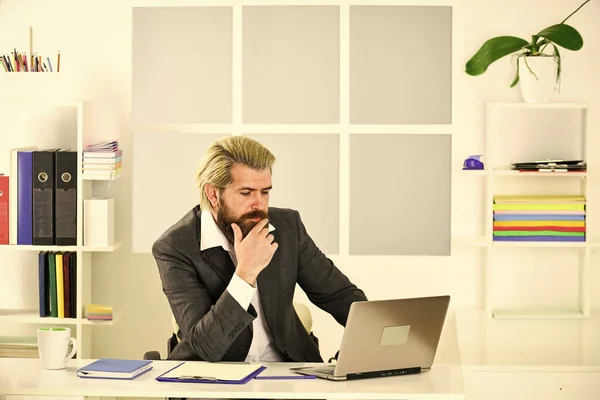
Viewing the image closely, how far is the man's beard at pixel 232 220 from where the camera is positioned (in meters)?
3.30

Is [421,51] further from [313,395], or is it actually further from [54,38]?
[313,395]

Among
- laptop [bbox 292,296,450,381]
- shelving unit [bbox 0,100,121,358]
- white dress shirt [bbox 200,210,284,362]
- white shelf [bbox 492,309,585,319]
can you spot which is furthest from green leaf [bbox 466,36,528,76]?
laptop [bbox 292,296,450,381]

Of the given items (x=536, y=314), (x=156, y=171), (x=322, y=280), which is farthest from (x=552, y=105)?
(x=156, y=171)

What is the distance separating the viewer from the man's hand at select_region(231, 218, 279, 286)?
307 cm

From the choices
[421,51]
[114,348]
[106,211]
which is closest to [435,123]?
[421,51]

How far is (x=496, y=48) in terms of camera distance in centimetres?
470

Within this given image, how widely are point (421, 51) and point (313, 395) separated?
2.81m

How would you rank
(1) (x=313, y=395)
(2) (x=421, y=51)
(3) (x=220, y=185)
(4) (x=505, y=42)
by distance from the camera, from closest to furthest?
(1) (x=313, y=395) < (3) (x=220, y=185) < (4) (x=505, y=42) < (2) (x=421, y=51)

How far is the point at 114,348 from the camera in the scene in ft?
16.9

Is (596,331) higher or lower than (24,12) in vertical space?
lower

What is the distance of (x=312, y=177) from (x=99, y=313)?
1313 mm

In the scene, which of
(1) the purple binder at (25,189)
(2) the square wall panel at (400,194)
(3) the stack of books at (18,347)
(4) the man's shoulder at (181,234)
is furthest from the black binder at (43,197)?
(4) the man's shoulder at (181,234)

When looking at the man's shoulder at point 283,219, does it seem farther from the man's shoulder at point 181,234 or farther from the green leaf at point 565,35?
the green leaf at point 565,35

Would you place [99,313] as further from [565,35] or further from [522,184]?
[565,35]
